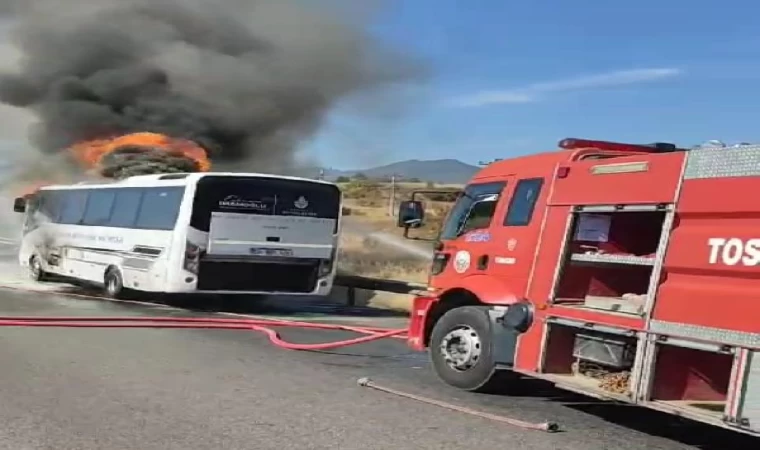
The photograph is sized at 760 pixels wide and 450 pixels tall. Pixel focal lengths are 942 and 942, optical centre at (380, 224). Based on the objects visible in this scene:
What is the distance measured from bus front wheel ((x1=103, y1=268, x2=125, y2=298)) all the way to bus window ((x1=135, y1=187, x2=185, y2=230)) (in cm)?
117

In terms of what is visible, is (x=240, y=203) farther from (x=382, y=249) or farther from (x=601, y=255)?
(x=382, y=249)

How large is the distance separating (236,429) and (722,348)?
3210 mm

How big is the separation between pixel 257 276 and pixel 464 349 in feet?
26.7

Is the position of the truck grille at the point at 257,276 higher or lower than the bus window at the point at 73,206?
lower

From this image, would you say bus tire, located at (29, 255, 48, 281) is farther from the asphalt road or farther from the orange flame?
the asphalt road

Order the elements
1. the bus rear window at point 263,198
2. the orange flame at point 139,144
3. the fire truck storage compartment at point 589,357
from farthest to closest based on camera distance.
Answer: the orange flame at point 139,144, the bus rear window at point 263,198, the fire truck storage compartment at point 589,357

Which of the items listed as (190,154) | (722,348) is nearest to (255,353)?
(722,348)

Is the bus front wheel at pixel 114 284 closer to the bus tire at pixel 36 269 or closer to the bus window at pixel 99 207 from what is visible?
the bus window at pixel 99 207

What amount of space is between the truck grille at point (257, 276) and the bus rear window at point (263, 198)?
78cm

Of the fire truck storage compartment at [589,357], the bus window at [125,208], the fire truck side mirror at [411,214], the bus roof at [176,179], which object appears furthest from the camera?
the bus window at [125,208]

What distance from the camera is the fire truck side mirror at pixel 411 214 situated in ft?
30.5

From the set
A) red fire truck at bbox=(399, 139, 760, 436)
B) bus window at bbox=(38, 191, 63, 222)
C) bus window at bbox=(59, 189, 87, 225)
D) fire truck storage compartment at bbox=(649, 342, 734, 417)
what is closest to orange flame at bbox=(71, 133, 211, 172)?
bus window at bbox=(38, 191, 63, 222)

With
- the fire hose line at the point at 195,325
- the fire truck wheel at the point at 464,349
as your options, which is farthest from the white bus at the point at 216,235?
the fire truck wheel at the point at 464,349

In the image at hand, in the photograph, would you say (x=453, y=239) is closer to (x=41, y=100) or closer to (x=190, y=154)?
(x=190, y=154)
